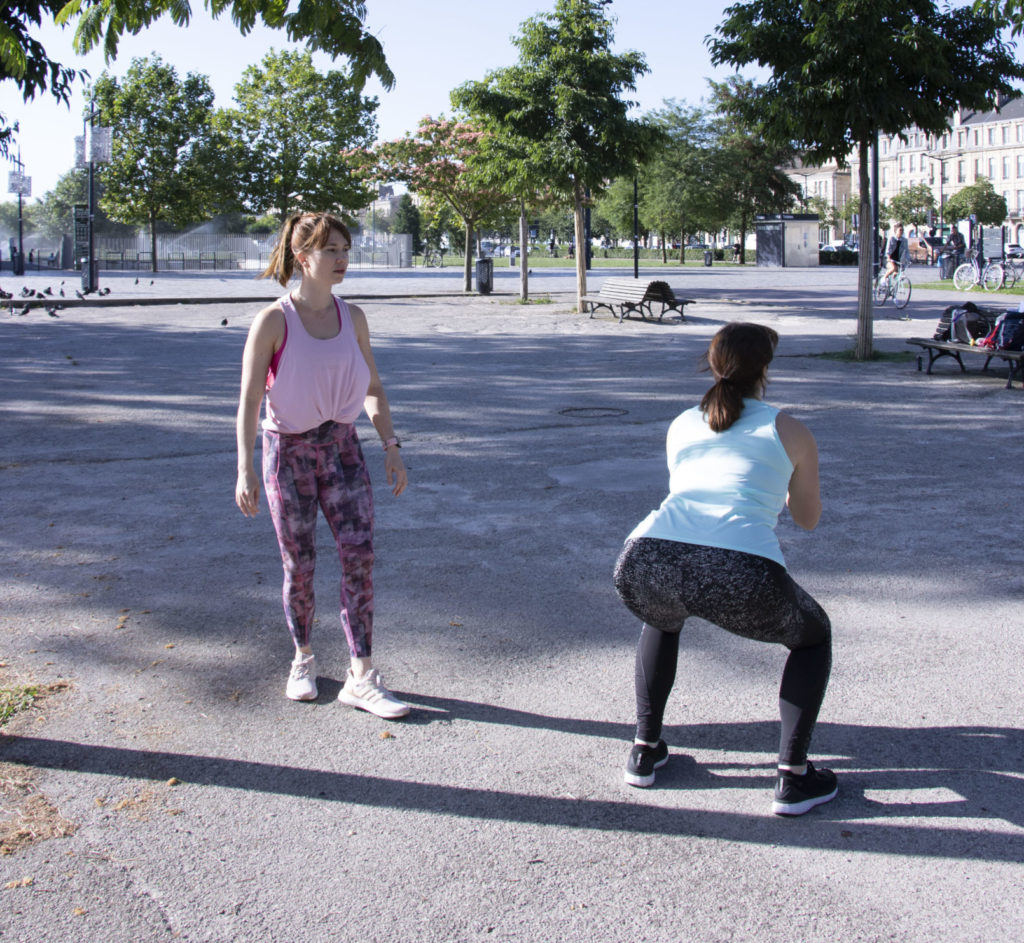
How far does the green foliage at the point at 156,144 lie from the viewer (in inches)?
1933

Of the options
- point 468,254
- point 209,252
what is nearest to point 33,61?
point 468,254

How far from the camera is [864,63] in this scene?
12.8 m

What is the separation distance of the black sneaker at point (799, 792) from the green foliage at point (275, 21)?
2.92m

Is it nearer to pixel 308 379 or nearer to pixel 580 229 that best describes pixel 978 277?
pixel 580 229

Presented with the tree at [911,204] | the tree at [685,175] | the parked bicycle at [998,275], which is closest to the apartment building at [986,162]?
the tree at [911,204]

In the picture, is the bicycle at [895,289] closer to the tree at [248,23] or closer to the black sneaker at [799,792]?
the tree at [248,23]

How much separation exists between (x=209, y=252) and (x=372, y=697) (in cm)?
6436

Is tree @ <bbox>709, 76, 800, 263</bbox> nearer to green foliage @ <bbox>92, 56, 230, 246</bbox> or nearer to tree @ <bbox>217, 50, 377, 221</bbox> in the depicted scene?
tree @ <bbox>217, 50, 377, 221</bbox>

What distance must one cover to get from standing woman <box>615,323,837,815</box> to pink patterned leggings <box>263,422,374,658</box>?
1.11 meters

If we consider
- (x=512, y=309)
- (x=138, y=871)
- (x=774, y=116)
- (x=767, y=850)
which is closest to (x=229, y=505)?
(x=138, y=871)

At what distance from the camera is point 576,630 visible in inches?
187

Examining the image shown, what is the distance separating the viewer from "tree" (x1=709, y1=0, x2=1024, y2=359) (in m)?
12.7

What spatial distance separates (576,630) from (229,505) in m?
3.09

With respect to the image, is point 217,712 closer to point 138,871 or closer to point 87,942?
point 138,871
